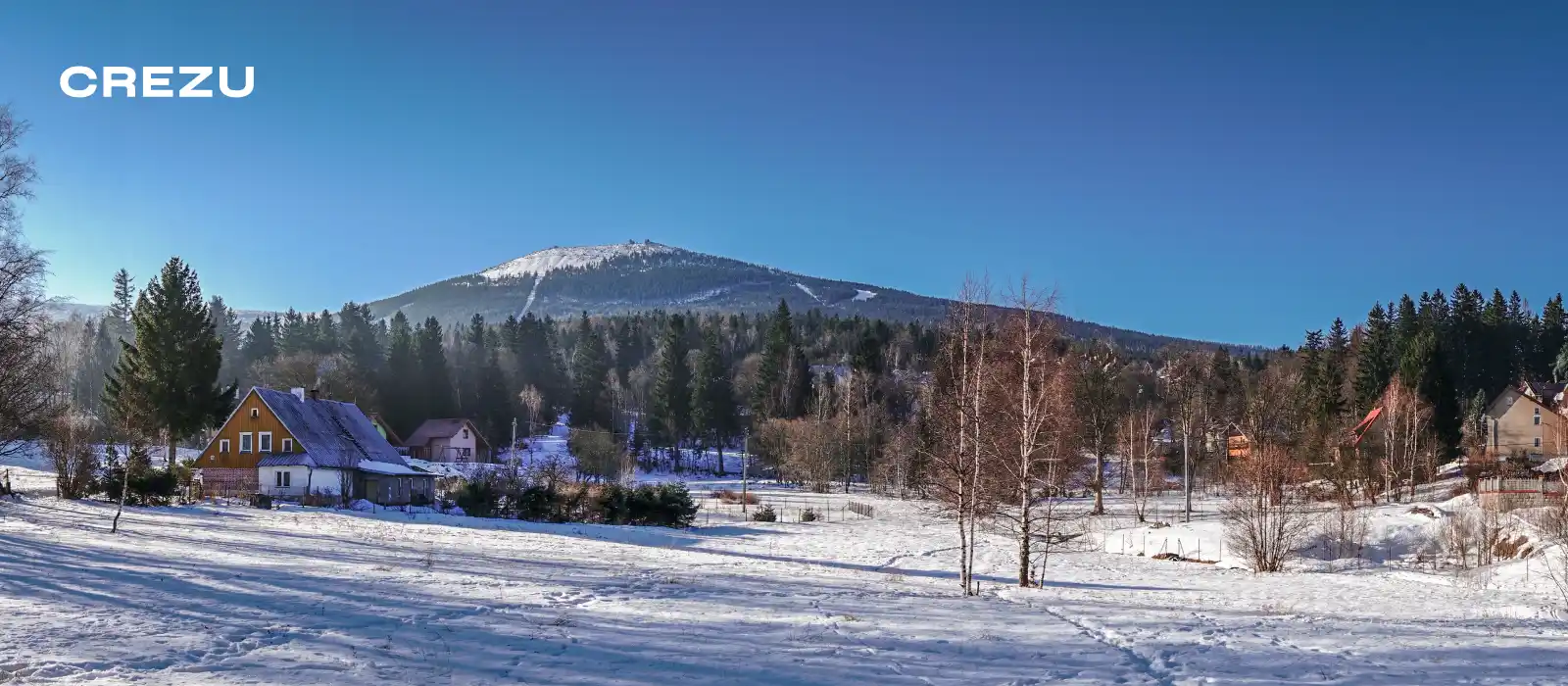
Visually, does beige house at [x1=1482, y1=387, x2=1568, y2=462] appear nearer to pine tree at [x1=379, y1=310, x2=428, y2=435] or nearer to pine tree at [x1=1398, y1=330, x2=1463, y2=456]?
pine tree at [x1=1398, y1=330, x2=1463, y2=456]

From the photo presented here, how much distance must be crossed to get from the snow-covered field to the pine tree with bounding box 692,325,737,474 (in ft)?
227

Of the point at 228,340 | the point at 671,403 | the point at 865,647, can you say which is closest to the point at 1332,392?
the point at 671,403

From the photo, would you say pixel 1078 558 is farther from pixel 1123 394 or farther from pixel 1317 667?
pixel 1123 394

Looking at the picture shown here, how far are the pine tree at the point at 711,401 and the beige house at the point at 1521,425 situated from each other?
6334 cm

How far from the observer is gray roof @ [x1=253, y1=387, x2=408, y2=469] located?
53.5 m

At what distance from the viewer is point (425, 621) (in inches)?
538

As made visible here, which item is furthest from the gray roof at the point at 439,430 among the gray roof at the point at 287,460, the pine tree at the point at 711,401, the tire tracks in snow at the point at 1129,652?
the tire tracks in snow at the point at 1129,652

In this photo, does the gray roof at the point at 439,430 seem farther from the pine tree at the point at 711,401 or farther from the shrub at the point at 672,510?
the shrub at the point at 672,510

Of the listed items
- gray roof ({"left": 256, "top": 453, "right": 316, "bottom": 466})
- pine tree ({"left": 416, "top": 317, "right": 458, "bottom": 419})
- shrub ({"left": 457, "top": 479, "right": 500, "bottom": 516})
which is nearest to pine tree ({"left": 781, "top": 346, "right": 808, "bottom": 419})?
pine tree ({"left": 416, "top": 317, "right": 458, "bottom": 419})

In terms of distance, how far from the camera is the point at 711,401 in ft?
323

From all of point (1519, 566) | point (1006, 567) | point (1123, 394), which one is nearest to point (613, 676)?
point (1006, 567)

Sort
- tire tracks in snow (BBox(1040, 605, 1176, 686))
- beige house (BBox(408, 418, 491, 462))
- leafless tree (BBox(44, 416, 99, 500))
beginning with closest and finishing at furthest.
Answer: tire tracks in snow (BBox(1040, 605, 1176, 686)), leafless tree (BBox(44, 416, 99, 500)), beige house (BBox(408, 418, 491, 462))

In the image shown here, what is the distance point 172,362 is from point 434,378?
4317 centimetres

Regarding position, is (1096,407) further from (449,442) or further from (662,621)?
(449,442)
